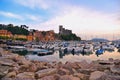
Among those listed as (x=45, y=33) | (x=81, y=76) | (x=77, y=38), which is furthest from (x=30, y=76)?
(x=77, y=38)

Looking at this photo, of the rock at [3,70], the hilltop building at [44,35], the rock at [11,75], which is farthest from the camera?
the hilltop building at [44,35]

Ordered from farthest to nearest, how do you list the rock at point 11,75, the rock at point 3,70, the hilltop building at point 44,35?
1. the hilltop building at point 44,35
2. the rock at point 3,70
3. the rock at point 11,75

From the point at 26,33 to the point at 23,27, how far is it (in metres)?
4.33

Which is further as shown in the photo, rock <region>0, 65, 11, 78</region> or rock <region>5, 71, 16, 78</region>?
rock <region>0, 65, 11, 78</region>

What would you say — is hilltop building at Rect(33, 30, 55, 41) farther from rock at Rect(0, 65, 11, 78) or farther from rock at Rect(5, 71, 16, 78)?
rock at Rect(5, 71, 16, 78)

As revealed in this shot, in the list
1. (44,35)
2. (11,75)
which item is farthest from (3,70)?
(44,35)

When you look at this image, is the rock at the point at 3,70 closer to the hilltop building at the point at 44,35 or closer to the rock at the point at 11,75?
the rock at the point at 11,75

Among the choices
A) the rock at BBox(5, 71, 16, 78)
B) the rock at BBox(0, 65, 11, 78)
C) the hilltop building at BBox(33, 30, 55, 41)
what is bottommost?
the rock at BBox(5, 71, 16, 78)

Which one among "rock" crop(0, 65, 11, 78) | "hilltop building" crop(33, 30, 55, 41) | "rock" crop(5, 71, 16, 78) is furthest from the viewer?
"hilltop building" crop(33, 30, 55, 41)

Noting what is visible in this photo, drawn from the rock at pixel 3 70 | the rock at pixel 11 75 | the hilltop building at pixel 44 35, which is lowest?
the rock at pixel 11 75

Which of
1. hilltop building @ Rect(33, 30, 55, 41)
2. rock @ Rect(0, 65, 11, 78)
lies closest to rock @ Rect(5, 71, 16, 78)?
rock @ Rect(0, 65, 11, 78)

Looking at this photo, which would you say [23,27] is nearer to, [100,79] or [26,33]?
Answer: [26,33]

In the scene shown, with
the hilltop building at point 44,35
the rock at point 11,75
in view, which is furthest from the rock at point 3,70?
the hilltop building at point 44,35

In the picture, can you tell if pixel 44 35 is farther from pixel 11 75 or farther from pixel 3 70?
pixel 11 75
